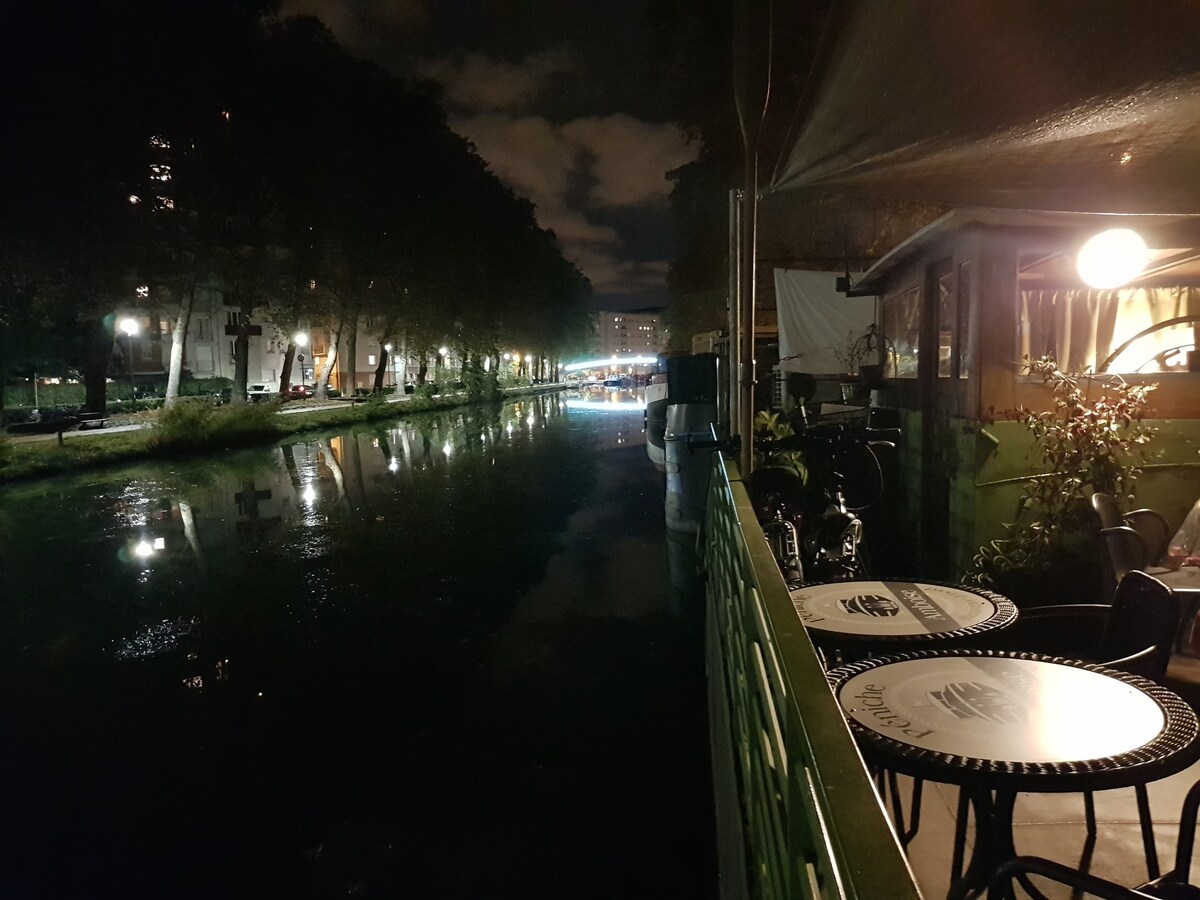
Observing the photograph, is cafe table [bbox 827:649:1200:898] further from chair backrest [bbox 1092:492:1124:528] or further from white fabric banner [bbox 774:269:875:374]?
white fabric banner [bbox 774:269:875:374]

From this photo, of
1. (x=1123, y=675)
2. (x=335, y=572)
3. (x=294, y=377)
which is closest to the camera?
(x=1123, y=675)

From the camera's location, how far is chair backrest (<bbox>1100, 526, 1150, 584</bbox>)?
441cm

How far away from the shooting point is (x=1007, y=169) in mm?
3186

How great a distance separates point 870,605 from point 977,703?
3.72ft

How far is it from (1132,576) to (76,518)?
15.5m

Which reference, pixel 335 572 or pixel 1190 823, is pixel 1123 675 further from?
pixel 335 572

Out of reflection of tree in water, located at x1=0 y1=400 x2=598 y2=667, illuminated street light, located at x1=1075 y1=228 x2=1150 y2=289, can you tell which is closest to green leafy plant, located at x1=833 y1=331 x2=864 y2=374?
reflection of tree in water, located at x1=0 y1=400 x2=598 y2=667

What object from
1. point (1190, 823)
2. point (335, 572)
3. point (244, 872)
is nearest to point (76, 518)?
point (335, 572)

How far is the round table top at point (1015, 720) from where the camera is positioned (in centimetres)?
205

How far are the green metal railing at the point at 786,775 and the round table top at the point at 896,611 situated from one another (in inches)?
16.4

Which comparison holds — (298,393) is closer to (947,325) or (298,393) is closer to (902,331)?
(902,331)

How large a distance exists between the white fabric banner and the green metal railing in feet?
44.5

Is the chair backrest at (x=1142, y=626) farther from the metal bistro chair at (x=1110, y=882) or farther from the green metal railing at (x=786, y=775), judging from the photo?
the green metal railing at (x=786, y=775)

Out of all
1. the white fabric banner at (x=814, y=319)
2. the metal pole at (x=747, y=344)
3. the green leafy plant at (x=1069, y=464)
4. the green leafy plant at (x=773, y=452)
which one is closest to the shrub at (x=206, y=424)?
the white fabric banner at (x=814, y=319)
